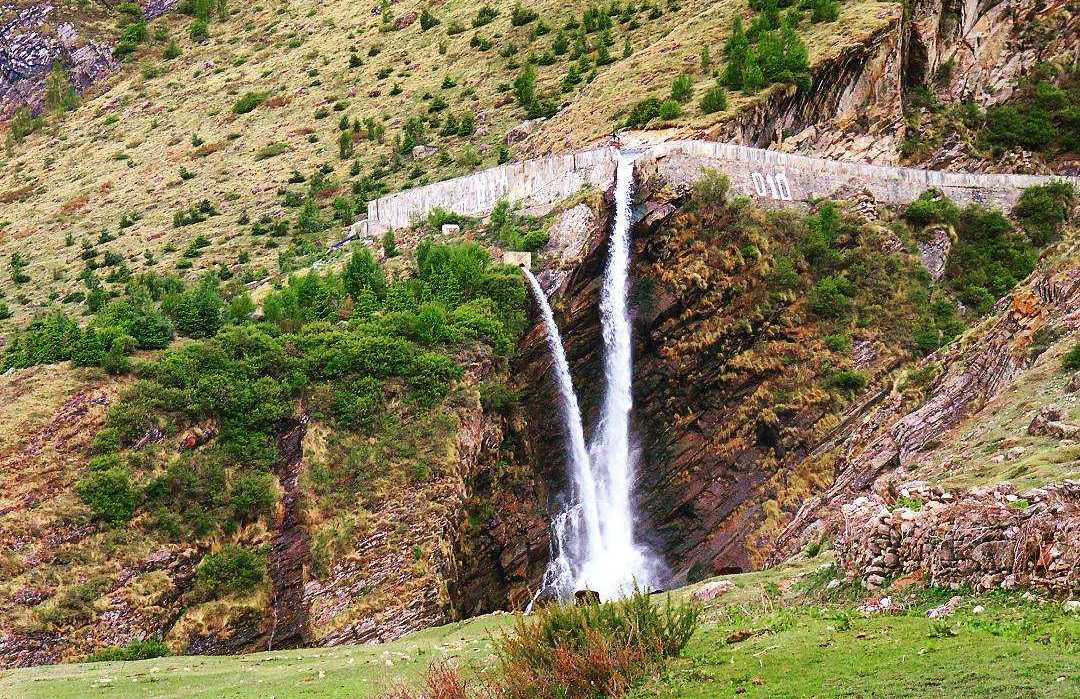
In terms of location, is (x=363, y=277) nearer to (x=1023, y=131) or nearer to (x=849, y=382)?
(x=849, y=382)

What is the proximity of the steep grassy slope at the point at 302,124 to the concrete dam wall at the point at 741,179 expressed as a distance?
15.0ft

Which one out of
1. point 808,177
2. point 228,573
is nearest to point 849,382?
point 808,177

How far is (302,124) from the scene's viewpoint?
8575cm

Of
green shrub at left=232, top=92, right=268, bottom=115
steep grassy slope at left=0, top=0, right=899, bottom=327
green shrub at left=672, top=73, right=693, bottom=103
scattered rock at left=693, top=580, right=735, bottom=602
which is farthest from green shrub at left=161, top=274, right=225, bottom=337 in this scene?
green shrub at left=232, top=92, right=268, bottom=115

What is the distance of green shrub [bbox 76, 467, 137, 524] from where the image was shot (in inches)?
1515

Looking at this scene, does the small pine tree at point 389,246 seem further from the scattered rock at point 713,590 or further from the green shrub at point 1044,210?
the scattered rock at point 713,590

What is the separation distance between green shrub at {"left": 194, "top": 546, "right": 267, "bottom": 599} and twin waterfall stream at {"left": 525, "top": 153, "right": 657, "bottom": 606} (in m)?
8.99

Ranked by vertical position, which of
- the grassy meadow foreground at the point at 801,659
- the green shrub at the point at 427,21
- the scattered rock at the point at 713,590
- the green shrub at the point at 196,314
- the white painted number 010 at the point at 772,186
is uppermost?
the grassy meadow foreground at the point at 801,659

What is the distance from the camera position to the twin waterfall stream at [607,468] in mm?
41281

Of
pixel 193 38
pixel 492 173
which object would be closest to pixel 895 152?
pixel 492 173

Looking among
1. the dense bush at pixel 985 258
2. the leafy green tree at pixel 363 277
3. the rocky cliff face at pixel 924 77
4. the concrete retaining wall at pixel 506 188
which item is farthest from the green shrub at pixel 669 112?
the leafy green tree at pixel 363 277

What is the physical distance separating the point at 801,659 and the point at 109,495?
90.7ft

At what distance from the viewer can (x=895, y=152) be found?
6175cm

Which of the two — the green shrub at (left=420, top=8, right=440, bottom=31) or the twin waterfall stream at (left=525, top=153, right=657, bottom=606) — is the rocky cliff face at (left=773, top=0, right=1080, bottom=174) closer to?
the twin waterfall stream at (left=525, top=153, right=657, bottom=606)
